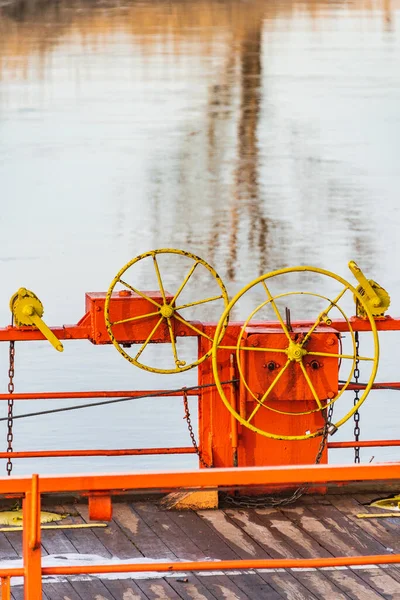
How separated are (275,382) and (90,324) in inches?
38.3

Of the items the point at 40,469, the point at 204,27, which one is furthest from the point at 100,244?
the point at 204,27

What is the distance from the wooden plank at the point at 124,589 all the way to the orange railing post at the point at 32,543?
1262 mm

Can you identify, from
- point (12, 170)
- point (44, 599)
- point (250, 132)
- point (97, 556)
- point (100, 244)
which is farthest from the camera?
point (250, 132)

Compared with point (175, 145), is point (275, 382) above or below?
above

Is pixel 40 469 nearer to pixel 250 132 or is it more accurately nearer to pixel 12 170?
pixel 12 170

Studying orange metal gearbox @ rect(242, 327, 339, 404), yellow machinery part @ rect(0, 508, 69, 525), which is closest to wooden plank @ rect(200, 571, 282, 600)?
yellow machinery part @ rect(0, 508, 69, 525)

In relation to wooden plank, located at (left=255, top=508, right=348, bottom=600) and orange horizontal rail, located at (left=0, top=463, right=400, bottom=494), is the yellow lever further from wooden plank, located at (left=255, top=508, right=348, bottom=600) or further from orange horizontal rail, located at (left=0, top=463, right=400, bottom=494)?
orange horizontal rail, located at (left=0, top=463, right=400, bottom=494)

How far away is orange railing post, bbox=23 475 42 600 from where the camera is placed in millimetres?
4035

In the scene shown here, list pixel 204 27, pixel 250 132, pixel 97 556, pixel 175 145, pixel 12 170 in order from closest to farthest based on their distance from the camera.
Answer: pixel 97 556, pixel 12 170, pixel 175 145, pixel 250 132, pixel 204 27

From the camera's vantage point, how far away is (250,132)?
39.9 metres

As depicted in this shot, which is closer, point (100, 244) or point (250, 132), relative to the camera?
point (100, 244)

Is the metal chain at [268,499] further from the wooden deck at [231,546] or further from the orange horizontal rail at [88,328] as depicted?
the orange horizontal rail at [88,328]

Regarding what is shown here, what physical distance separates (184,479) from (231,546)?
6.22 feet

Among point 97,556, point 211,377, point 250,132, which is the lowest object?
point 250,132
